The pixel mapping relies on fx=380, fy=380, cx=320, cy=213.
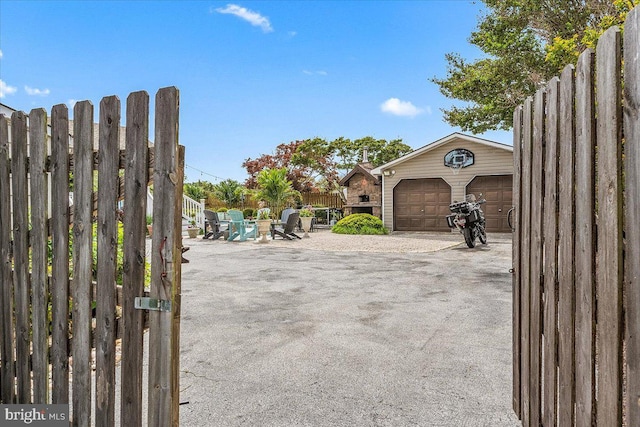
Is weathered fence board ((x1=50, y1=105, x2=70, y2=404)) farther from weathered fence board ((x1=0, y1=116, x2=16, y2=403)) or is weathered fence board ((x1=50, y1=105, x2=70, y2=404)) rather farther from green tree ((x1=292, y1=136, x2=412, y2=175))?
green tree ((x1=292, y1=136, x2=412, y2=175))

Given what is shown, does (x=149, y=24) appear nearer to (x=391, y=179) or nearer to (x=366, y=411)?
(x=391, y=179)

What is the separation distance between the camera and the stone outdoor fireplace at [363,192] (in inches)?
688

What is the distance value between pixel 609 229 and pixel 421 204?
14627 millimetres

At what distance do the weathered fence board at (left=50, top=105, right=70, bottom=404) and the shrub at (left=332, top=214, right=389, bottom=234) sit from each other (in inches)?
534

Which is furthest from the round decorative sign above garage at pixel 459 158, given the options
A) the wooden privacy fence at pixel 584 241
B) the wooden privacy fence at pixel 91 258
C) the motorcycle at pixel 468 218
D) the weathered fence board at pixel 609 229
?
the wooden privacy fence at pixel 91 258

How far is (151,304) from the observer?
1.50m

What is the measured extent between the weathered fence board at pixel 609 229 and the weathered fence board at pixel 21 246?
2.48 m

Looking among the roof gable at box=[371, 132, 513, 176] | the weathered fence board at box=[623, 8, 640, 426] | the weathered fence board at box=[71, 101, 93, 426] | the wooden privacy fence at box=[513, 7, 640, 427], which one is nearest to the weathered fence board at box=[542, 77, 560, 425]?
the wooden privacy fence at box=[513, 7, 640, 427]

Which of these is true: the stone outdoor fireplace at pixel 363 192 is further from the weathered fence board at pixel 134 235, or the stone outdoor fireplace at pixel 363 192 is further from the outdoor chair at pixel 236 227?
the weathered fence board at pixel 134 235

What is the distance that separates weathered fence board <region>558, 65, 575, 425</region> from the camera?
136 cm

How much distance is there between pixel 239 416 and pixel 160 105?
1561 millimetres

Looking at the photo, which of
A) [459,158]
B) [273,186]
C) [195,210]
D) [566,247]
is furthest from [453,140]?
[566,247]

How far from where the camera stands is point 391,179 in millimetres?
15844

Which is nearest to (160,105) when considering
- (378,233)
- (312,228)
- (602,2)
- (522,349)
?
(522,349)
